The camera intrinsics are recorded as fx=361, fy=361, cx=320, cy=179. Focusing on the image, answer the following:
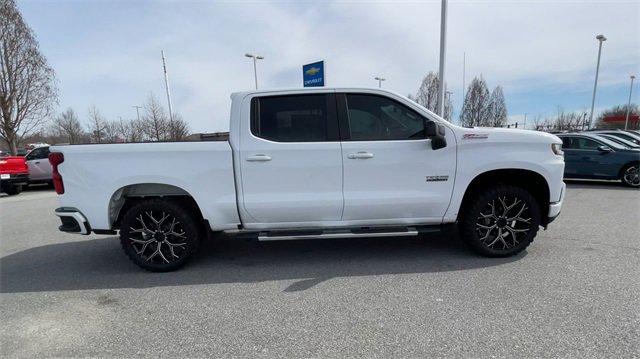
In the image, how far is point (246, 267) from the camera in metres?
4.37

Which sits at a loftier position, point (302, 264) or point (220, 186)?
point (220, 186)

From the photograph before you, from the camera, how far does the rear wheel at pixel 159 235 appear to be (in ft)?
13.7

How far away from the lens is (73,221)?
416 cm

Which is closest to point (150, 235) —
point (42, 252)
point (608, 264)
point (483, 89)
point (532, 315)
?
point (42, 252)

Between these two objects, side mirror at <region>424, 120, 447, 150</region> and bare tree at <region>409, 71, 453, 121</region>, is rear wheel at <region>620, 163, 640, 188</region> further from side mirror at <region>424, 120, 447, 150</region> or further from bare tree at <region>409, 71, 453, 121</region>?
bare tree at <region>409, 71, 453, 121</region>

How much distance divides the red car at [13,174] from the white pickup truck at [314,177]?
1125cm

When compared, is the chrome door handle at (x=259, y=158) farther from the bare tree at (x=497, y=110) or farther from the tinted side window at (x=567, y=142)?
the bare tree at (x=497, y=110)

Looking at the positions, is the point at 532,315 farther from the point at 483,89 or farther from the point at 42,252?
the point at 483,89

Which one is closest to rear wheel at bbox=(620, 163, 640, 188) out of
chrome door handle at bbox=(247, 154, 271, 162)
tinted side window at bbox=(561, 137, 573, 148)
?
tinted side window at bbox=(561, 137, 573, 148)

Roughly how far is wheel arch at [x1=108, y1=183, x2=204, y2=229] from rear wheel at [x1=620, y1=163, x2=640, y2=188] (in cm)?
1147

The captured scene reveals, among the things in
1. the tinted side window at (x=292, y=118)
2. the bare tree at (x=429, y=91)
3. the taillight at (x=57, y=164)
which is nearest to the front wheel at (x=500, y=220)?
the tinted side window at (x=292, y=118)

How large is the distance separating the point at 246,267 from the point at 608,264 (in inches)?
164

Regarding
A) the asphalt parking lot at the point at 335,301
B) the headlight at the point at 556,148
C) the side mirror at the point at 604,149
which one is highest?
the headlight at the point at 556,148

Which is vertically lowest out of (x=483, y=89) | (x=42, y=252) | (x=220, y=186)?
(x=42, y=252)
